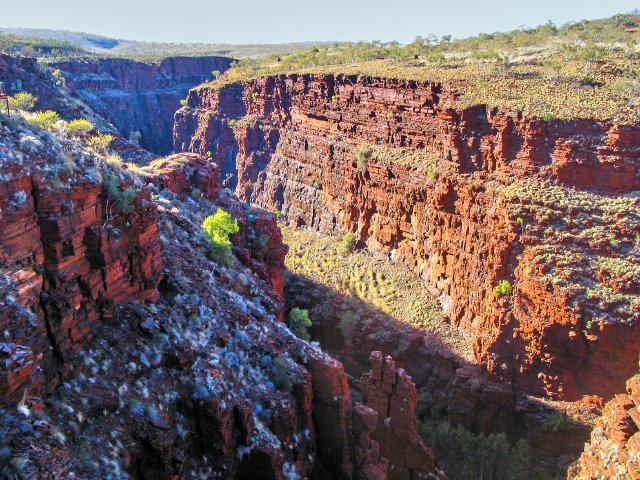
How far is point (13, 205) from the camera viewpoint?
47.3 feet

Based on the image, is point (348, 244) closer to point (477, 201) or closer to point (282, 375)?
point (477, 201)

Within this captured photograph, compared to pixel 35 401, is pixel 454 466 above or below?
below

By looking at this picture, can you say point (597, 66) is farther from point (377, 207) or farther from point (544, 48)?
point (377, 207)

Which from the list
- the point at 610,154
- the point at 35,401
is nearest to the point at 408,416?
the point at 35,401

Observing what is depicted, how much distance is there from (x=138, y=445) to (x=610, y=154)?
3172cm

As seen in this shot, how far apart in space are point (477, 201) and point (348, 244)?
14.5 metres

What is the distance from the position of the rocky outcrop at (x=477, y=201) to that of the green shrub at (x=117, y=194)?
81.5ft

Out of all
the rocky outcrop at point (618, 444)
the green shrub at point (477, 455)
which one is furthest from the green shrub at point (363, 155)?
the rocky outcrop at point (618, 444)

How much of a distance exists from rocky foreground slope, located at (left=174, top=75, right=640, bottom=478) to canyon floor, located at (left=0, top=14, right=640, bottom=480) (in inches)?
5.7

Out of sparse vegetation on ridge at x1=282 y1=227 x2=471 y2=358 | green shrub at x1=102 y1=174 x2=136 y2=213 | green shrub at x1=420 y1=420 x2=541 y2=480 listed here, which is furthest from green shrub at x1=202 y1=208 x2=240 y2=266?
green shrub at x1=420 y1=420 x2=541 y2=480

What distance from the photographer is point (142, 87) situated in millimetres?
110125

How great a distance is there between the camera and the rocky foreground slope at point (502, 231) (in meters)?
32.9

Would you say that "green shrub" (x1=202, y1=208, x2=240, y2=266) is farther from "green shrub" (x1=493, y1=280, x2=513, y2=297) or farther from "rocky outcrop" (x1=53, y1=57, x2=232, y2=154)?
"rocky outcrop" (x1=53, y1=57, x2=232, y2=154)

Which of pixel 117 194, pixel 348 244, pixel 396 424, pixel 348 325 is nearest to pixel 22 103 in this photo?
pixel 117 194
